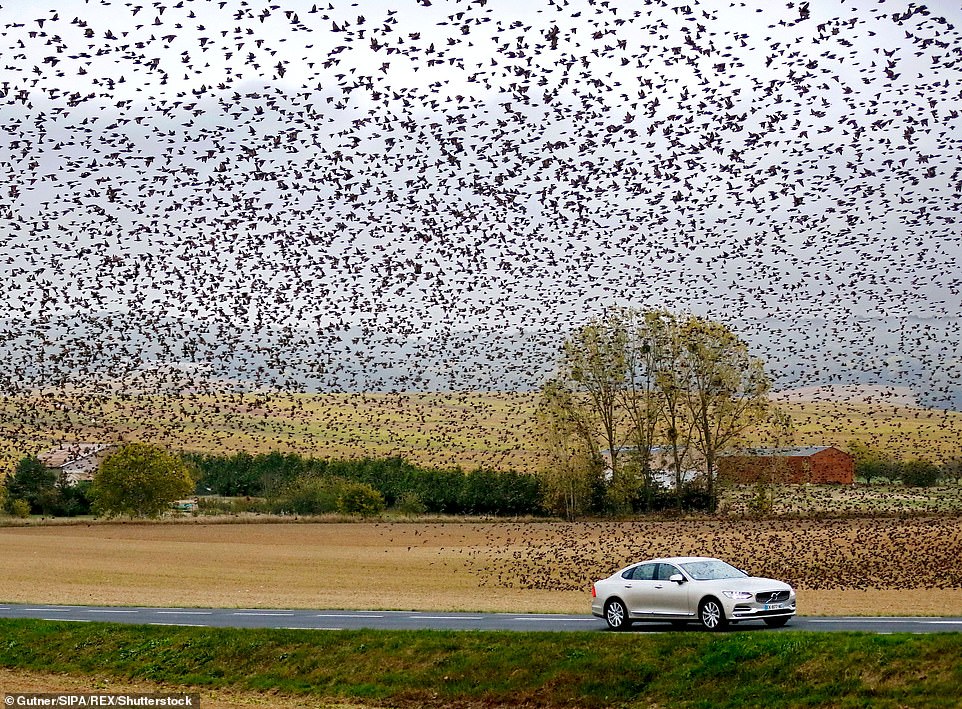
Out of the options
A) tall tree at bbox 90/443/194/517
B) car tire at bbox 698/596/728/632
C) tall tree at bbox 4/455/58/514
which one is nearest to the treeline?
tall tree at bbox 90/443/194/517

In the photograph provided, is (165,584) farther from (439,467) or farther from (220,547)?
(439,467)

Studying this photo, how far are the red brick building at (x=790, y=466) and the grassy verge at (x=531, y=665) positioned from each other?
1688 inches

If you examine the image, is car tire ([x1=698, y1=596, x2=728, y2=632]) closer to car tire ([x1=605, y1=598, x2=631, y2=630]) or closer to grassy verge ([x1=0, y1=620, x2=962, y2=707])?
grassy verge ([x1=0, y1=620, x2=962, y2=707])

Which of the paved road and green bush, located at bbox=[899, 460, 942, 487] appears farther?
green bush, located at bbox=[899, 460, 942, 487]

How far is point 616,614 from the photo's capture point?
2964cm

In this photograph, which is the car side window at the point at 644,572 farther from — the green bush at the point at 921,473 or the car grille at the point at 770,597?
the green bush at the point at 921,473

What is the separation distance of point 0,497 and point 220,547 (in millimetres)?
A: 43390

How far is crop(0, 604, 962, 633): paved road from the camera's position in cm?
2978

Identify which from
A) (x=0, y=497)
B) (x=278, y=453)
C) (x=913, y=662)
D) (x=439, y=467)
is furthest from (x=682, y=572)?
(x=278, y=453)

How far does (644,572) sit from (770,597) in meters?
3.09

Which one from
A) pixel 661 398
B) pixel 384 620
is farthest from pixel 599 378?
pixel 384 620

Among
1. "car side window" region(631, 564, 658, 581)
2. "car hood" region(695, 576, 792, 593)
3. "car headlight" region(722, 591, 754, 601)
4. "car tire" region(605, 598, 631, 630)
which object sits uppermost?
"car side window" region(631, 564, 658, 581)

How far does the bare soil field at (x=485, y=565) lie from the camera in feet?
147

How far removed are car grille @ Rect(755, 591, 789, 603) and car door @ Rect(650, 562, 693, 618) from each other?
166 centimetres
